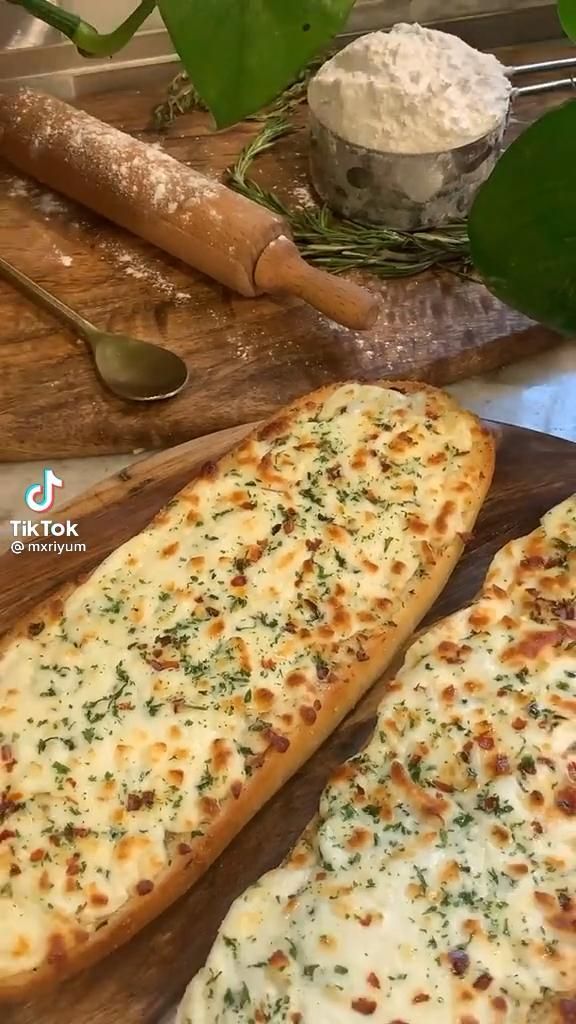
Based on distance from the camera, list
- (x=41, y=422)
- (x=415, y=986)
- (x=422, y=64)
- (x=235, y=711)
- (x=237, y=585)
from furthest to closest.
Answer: (x=422, y=64) < (x=41, y=422) < (x=237, y=585) < (x=235, y=711) < (x=415, y=986)

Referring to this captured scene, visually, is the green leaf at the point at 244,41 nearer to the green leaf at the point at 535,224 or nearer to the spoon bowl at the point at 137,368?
the green leaf at the point at 535,224

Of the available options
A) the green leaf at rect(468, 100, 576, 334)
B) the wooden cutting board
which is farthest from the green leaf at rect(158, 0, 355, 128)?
the wooden cutting board

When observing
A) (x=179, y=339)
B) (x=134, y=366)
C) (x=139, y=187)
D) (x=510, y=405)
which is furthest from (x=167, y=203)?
(x=510, y=405)

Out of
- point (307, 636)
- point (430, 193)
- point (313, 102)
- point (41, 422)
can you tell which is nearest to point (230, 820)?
point (307, 636)

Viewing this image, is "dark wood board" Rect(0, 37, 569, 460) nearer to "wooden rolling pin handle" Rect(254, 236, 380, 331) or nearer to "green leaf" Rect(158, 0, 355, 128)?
"wooden rolling pin handle" Rect(254, 236, 380, 331)

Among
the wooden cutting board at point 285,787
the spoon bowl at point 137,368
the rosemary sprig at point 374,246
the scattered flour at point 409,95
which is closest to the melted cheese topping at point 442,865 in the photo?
the wooden cutting board at point 285,787

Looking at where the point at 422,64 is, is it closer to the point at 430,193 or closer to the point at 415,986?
the point at 430,193
